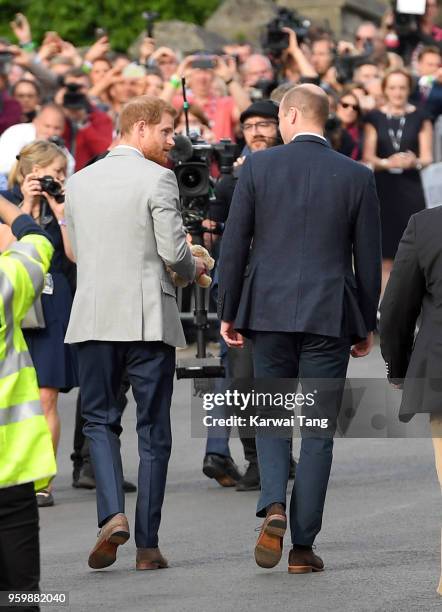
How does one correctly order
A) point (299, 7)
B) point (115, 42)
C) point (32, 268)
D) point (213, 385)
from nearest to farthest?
point (32, 268) → point (213, 385) → point (299, 7) → point (115, 42)

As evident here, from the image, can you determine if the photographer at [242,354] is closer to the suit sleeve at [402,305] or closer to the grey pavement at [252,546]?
the grey pavement at [252,546]

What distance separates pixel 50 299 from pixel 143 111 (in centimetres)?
198

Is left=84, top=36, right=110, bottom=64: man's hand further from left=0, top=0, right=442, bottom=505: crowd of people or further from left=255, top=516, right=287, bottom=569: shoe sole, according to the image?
left=255, top=516, right=287, bottom=569: shoe sole

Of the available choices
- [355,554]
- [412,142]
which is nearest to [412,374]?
[355,554]

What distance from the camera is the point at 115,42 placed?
129 ft

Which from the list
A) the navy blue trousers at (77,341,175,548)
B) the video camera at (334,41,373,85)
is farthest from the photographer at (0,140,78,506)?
the video camera at (334,41,373,85)

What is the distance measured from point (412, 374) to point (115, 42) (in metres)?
32.7

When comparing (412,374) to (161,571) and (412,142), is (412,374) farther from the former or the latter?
(412,142)

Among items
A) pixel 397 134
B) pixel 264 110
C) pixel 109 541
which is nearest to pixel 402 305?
pixel 109 541

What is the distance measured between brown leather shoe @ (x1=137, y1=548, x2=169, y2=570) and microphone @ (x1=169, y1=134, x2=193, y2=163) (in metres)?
2.94

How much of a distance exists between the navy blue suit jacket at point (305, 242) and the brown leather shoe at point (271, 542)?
0.87 metres

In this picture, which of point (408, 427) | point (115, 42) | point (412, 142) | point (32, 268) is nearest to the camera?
point (32, 268)

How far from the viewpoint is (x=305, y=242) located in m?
8.16

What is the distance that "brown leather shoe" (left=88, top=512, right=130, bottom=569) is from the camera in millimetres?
8016
